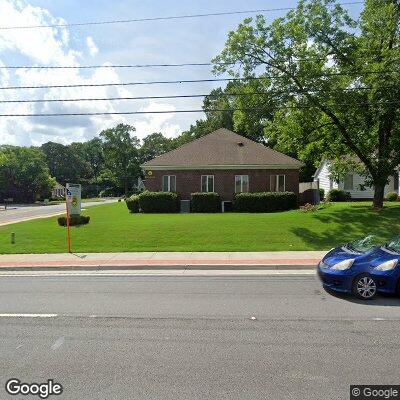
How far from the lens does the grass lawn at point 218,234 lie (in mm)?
15406

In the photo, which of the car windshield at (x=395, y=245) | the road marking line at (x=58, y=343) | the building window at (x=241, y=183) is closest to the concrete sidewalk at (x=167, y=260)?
the car windshield at (x=395, y=245)

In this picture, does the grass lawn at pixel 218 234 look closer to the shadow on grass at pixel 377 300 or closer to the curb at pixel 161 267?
the curb at pixel 161 267

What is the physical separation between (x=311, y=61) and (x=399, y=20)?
5.21 m

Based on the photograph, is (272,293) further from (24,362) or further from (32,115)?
(32,115)

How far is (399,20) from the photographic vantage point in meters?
21.0

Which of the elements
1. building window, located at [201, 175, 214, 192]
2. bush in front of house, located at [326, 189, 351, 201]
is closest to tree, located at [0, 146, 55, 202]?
building window, located at [201, 175, 214, 192]

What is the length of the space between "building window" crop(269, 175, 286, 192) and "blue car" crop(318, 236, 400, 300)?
21414 mm

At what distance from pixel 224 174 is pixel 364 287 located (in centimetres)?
2248

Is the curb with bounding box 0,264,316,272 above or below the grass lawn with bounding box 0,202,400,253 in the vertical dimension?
below

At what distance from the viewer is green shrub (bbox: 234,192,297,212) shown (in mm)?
27422

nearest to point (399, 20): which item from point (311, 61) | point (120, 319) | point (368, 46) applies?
point (368, 46)

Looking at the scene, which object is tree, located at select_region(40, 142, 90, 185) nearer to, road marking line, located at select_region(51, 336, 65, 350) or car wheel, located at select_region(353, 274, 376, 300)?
car wheel, located at select_region(353, 274, 376, 300)

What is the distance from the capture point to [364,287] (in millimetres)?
8344

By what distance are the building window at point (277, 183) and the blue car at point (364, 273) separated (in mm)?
21414
